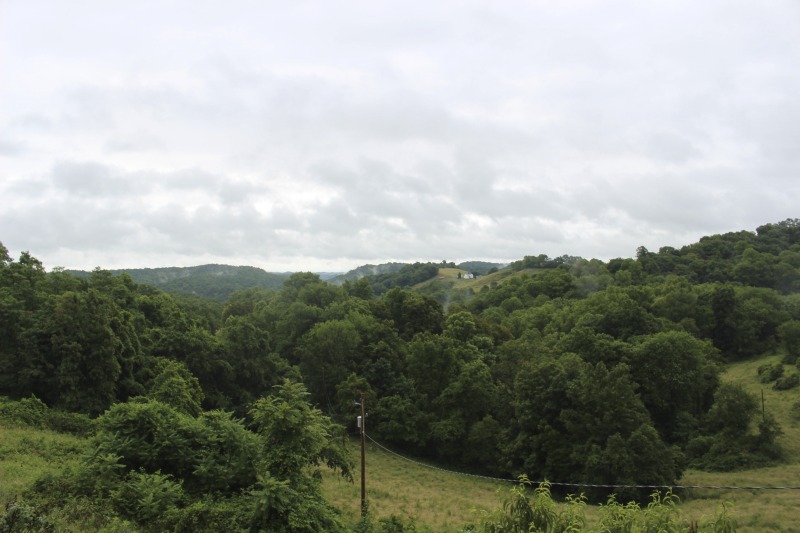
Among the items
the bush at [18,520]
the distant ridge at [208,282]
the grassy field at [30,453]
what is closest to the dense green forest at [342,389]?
the grassy field at [30,453]

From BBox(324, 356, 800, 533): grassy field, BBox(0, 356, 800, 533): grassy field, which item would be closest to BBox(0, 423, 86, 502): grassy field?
BBox(0, 356, 800, 533): grassy field

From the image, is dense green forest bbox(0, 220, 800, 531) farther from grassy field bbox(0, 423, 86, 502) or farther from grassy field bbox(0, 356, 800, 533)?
grassy field bbox(0, 356, 800, 533)

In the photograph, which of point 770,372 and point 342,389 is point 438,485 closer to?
point 342,389

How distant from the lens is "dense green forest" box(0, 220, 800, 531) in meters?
14.7

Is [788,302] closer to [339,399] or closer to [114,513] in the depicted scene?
[339,399]

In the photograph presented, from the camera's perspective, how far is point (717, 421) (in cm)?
3325

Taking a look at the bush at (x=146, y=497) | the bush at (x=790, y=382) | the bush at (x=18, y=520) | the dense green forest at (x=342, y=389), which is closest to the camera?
the bush at (x=18, y=520)

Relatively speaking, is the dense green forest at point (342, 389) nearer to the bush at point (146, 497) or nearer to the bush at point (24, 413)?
the bush at point (146, 497)

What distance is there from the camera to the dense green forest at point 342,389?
1469 cm

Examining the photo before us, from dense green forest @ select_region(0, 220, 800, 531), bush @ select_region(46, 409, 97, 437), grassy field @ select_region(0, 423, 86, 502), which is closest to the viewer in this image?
grassy field @ select_region(0, 423, 86, 502)

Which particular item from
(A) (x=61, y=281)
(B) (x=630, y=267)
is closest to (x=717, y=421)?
(A) (x=61, y=281)

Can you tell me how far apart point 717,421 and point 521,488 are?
32.3m

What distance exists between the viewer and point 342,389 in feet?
130

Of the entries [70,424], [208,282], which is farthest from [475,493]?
[208,282]
